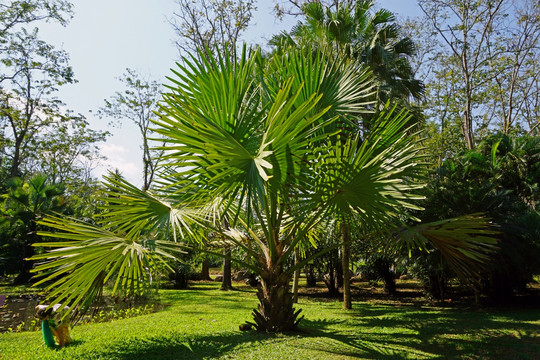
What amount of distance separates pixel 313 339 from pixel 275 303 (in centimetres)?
81

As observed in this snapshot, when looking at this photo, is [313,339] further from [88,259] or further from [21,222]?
[21,222]

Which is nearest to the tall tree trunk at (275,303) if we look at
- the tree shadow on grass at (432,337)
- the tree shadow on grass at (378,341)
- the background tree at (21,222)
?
the tree shadow on grass at (378,341)

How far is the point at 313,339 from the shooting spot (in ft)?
18.7

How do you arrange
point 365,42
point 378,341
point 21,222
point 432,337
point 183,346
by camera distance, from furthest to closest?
1. point 21,222
2. point 365,42
3. point 432,337
4. point 378,341
5. point 183,346

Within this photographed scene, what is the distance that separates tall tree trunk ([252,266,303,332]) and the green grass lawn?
0.22 m

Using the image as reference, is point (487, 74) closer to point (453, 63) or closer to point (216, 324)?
point (453, 63)

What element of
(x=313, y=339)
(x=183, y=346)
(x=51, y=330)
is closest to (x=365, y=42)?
(x=313, y=339)

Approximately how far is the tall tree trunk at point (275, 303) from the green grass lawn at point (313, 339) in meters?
0.22

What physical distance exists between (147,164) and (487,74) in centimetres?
2261

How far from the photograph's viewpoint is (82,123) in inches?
937

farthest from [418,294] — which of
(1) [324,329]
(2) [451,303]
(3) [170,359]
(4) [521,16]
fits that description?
(4) [521,16]

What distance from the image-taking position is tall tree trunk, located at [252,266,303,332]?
5895 millimetres

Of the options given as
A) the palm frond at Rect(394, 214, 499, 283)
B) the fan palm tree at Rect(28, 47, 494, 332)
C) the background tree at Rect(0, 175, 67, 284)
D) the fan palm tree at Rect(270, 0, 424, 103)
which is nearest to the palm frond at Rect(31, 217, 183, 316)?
the fan palm tree at Rect(28, 47, 494, 332)

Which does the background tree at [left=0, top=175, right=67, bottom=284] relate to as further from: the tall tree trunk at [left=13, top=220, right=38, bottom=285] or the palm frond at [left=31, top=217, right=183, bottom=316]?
the palm frond at [left=31, top=217, right=183, bottom=316]
